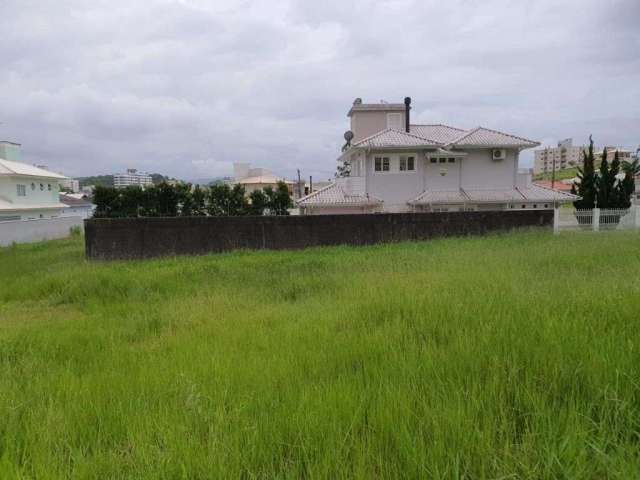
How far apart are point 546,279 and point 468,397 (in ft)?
15.1

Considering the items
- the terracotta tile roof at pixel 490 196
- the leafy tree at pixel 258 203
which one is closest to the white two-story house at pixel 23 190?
the leafy tree at pixel 258 203

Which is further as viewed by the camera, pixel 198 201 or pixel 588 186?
pixel 198 201

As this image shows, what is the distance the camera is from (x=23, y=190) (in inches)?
1238

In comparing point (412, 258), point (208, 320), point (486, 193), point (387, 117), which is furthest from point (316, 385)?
point (387, 117)

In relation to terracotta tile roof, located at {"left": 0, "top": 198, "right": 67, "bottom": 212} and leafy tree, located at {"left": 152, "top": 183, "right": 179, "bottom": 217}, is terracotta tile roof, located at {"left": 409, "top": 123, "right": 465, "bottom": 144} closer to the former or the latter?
leafy tree, located at {"left": 152, "top": 183, "right": 179, "bottom": 217}

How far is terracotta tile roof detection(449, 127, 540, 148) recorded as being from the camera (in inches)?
850

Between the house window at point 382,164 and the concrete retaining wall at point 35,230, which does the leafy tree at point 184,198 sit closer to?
the concrete retaining wall at point 35,230

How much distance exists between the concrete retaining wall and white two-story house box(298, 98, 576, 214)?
Answer: 49.4ft

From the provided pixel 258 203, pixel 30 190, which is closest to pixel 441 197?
pixel 258 203

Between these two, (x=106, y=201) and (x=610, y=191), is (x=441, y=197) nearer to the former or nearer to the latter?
(x=610, y=191)

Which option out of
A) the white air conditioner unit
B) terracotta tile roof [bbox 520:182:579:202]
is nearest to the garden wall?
terracotta tile roof [bbox 520:182:579:202]

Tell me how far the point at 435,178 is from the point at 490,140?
3.81 metres

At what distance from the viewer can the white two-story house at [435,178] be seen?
69.4 ft

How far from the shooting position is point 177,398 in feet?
9.54
